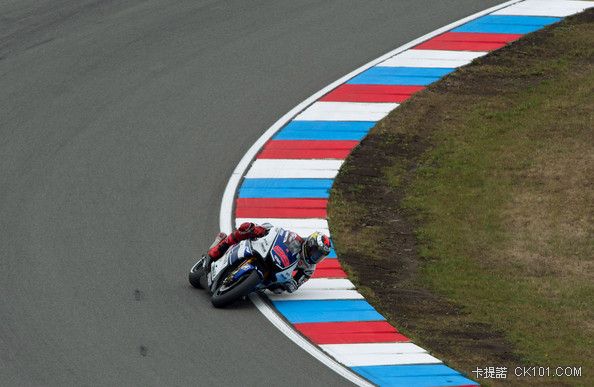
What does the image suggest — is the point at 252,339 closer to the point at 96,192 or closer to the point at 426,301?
the point at 426,301

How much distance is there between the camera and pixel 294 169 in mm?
19094

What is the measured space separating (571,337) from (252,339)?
11.9 feet

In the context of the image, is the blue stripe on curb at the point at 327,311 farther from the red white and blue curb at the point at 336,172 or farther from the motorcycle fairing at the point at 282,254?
the motorcycle fairing at the point at 282,254

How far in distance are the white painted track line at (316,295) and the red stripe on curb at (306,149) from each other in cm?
409

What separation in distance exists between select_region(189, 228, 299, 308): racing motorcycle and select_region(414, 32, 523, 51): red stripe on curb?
361 inches

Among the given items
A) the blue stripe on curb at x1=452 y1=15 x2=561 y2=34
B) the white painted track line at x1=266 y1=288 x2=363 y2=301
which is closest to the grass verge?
the white painted track line at x1=266 y1=288 x2=363 y2=301

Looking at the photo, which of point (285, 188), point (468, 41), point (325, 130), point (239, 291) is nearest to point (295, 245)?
point (239, 291)

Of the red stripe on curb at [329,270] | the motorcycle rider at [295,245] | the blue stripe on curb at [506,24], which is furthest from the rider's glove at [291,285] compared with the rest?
the blue stripe on curb at [506,24]

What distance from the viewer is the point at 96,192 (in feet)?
58.0

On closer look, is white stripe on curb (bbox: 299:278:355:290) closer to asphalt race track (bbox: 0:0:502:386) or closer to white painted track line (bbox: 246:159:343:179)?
asphalt race track (bbox: 0:0:502:386)

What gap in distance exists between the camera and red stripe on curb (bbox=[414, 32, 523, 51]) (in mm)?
23225

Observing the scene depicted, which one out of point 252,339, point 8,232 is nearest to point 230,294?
point 252,339

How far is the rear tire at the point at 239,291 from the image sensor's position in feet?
48.3

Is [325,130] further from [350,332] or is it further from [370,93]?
[350,332]
